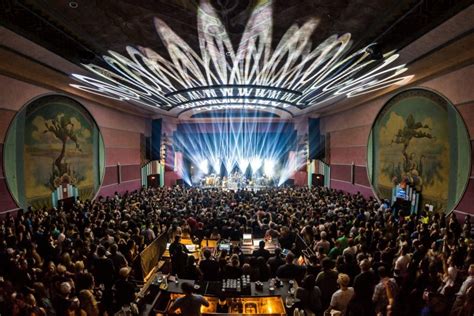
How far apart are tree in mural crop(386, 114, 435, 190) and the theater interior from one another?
6cm

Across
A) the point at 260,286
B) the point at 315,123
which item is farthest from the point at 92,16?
the point at 315,123

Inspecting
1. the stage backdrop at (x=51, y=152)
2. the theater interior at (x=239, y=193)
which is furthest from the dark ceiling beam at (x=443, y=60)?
the stage backdrop at (x=51, y=152)

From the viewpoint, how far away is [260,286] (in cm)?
500

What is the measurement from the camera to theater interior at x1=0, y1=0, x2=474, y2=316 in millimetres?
4766

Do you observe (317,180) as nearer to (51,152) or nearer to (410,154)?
(410,154)

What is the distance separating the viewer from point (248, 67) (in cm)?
1028

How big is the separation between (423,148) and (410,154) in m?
0.73

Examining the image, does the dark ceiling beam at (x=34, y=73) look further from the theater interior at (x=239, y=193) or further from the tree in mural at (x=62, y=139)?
the tree in mural at (x=62, y=139)

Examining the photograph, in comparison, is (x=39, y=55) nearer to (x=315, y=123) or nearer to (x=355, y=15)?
(x=355, y=15)

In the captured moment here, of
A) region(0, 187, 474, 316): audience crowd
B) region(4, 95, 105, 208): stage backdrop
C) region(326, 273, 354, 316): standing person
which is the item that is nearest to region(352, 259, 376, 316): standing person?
region(0, 187, 474, 316): audience crowd

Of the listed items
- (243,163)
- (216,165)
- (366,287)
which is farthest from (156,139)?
(366,287)

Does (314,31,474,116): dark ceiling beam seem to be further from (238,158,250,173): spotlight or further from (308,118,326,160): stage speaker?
(238,158,250,173): spotlight

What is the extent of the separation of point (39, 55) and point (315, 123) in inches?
656

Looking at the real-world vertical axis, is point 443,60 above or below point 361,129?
above
